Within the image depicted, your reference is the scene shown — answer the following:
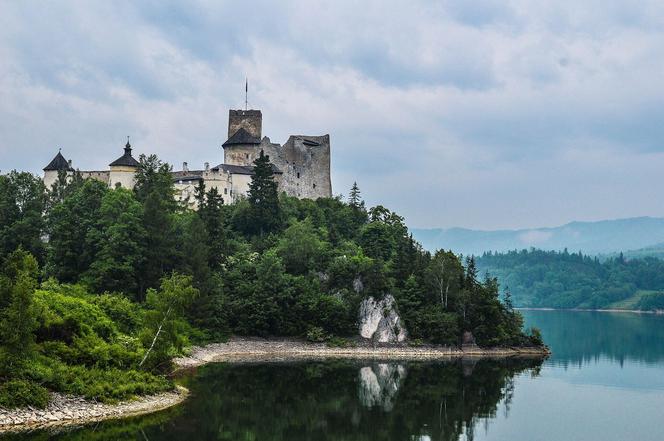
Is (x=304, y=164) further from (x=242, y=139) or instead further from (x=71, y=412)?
(x=71, y=412)

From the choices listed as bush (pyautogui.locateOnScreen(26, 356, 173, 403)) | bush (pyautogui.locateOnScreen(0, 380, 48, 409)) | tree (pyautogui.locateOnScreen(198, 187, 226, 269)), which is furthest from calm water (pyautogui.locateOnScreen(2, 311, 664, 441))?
tree (pyautogui.locateOnScreen(198, 187, 226, 269))

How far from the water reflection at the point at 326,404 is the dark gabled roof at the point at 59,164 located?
30.9m

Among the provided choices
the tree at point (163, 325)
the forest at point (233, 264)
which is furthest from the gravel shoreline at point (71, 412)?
the forest at point (233, 264)

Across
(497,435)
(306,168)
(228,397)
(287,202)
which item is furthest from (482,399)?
(306,168)

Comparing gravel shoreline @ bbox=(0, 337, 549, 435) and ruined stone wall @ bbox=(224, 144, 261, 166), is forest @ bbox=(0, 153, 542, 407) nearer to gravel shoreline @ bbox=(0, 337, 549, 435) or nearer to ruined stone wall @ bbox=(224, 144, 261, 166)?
gravel shoreline @ bbox=(0, 337, 549, 435)

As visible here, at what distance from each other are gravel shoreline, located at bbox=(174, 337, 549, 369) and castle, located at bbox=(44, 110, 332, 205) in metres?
16.1

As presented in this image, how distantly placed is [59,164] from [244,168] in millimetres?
16747

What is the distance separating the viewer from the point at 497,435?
32.1 m

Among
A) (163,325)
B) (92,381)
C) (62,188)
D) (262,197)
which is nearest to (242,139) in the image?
(262,197)

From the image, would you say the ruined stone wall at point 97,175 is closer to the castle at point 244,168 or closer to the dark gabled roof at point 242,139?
the castle at point 244,168

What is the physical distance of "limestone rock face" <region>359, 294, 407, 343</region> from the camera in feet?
207

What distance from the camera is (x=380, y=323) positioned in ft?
207

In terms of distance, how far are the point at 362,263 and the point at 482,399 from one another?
83.2ft

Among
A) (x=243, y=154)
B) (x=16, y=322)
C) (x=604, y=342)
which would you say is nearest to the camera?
(x=16, y=322)
